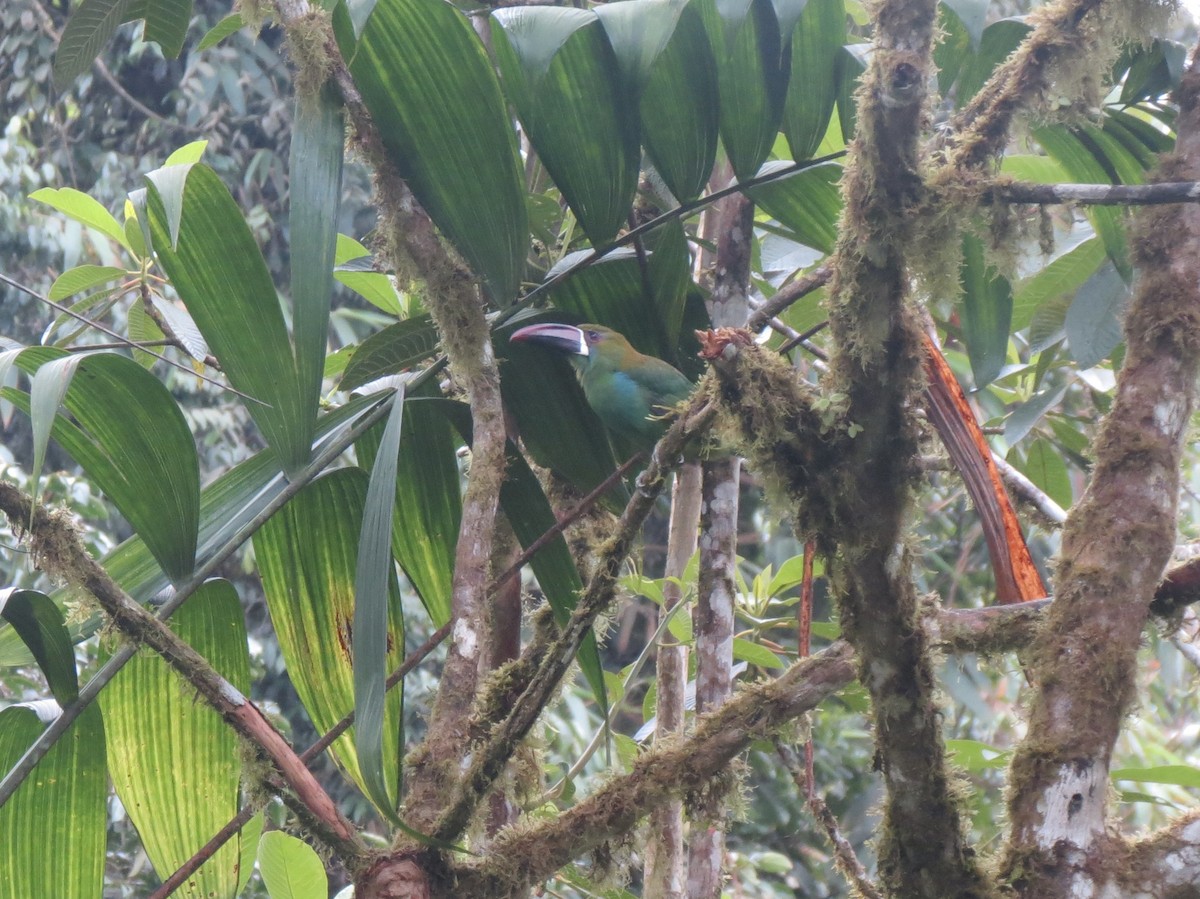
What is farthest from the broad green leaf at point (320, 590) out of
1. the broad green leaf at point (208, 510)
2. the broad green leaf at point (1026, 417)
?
the broad green leaf at point (1026, 417)

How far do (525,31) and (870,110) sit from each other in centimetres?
50

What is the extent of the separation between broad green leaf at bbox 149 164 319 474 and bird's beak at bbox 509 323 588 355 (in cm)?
63

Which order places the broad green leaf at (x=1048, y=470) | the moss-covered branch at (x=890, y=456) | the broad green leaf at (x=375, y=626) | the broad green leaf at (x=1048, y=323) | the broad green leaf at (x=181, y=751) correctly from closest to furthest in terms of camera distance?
the broad green leaf at (x=375, y=626) < the moss-covered branch at (x=890, y=456) < the broad green leaf at (x=181, y=751) < the broad green leaf at (x=1048, y=323) < the broad green leaf at (x=1048, y=470)

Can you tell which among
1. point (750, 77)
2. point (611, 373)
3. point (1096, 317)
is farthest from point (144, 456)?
point (1096, 317)

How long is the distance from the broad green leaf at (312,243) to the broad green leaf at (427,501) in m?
0.37

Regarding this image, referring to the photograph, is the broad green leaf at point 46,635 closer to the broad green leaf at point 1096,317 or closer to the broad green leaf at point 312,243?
the broad green leaf at point 312,243

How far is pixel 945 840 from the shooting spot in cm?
132

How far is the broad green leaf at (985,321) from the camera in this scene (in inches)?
78.7

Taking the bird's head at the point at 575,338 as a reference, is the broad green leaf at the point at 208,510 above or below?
below

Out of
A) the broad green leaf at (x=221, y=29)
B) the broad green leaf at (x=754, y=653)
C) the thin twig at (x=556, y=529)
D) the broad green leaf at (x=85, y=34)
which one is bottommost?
the broad green leaf at (x=754, y=653)

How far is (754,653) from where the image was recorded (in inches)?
95.6

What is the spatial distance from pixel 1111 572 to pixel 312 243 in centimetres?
114

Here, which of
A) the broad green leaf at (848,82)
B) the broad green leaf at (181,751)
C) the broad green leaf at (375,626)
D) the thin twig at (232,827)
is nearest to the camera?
the broad green leaf at (375,626)

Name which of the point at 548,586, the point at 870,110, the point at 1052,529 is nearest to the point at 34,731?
the point at 548,586
